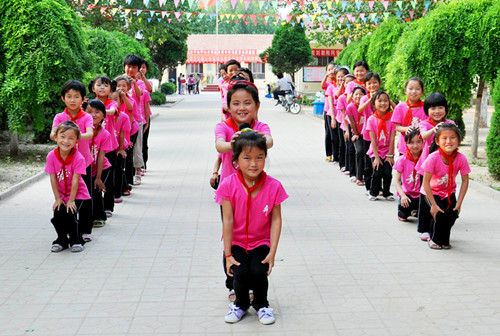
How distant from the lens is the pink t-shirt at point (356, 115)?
33.6ft

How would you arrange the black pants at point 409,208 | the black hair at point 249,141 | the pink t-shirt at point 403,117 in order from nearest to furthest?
the black hair at point 249,141, the black pants at point 409,208, the pink t-shirt at point 403,117

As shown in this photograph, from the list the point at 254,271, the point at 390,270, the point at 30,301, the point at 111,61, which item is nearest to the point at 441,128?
the point at 390,270

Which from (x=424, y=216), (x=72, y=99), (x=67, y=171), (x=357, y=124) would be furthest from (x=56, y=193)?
(x=357, y=124)

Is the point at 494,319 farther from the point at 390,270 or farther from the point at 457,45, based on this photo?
the point at 457,45

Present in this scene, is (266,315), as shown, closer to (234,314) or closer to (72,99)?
(234,314)

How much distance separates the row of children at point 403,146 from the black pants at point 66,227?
3.31 metres

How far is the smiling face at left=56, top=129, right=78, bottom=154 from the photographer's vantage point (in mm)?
6262

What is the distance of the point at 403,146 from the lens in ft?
26.7

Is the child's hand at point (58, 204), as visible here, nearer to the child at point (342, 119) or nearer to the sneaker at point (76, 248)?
the sneaker at point (76, 248)

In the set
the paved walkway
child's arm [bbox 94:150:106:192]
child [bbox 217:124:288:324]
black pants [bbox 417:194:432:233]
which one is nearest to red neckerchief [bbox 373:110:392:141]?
the paved walkway

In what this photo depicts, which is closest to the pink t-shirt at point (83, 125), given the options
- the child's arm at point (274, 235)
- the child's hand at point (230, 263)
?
the child's hand at point (230, 263)

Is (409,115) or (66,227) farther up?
(409,115)

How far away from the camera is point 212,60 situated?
65500mm

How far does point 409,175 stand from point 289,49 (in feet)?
111
